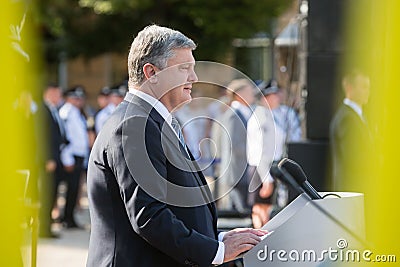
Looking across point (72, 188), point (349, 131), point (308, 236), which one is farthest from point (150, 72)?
point (72, 188)

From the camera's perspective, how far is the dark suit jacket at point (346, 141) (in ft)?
23.4

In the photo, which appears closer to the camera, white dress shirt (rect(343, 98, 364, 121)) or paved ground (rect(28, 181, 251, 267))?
white dress shirt (rect(343, 98, 364, 121))

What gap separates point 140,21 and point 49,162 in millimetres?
14760

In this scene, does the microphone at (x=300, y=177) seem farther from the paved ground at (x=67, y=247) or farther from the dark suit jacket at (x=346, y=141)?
the paved ground at (x=67, y=247)

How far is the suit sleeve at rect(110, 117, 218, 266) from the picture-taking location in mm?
3354

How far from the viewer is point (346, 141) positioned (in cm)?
745

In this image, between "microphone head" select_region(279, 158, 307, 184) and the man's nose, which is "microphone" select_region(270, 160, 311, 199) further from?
the man's nose

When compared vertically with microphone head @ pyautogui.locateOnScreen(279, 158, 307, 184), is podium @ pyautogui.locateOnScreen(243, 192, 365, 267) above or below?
below

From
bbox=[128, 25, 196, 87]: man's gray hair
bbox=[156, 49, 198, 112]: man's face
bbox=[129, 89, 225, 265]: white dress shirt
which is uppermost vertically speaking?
bbox=[128, 25, 196, 87]: man's gray hair

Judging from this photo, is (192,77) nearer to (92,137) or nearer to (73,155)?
(73,155)

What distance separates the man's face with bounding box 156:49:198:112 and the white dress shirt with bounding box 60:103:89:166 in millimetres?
9150

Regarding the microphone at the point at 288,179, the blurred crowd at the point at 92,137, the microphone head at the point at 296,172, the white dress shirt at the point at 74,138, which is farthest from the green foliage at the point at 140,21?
the microphone head at the point at 296,172

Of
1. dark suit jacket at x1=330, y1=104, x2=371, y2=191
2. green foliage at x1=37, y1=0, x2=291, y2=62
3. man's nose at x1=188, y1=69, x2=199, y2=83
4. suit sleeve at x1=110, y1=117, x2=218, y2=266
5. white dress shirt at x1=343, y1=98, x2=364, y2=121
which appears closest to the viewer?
suit sleeve at x1=110, y1=117, x2=218, y2=266

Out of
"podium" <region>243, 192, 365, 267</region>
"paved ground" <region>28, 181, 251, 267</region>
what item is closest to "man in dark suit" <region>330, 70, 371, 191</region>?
"paved ground" <region>28, 181, 251, 267</region>
